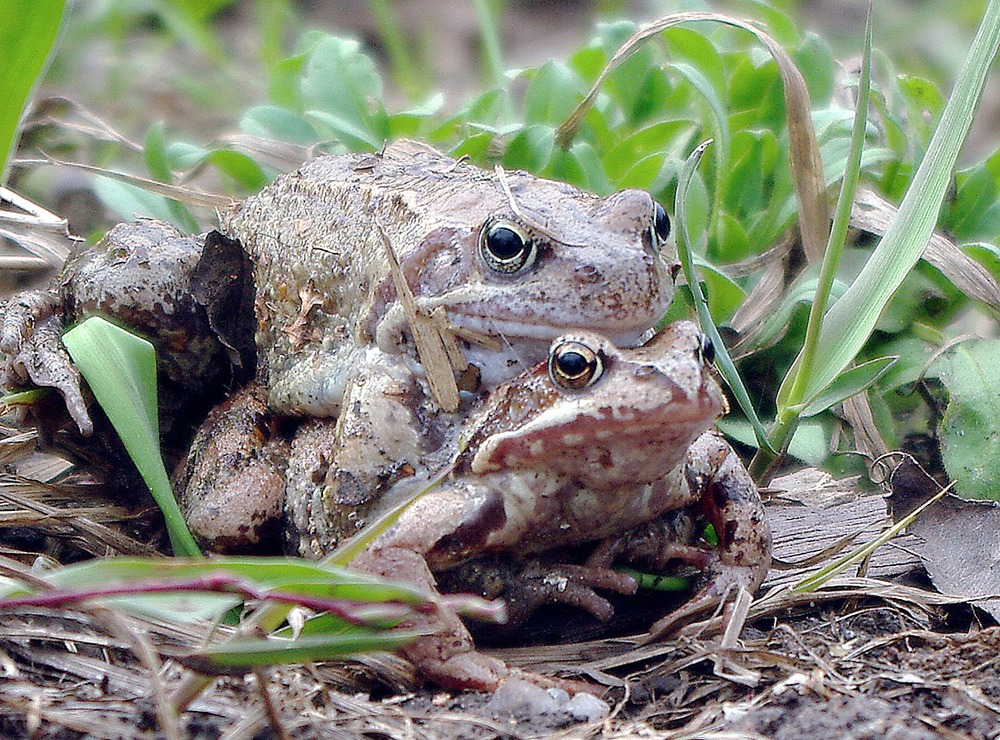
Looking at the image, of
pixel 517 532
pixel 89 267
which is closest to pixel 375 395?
pixel 517 532

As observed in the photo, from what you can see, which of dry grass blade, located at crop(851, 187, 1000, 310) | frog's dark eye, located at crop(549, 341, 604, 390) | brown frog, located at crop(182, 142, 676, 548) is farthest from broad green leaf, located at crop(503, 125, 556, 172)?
frog's dark eye, located at crop(549, 341, 604, 390)

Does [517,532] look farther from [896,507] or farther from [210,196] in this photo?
[210,196]

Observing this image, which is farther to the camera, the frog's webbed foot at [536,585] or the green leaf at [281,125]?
the green leaf at [281,125]

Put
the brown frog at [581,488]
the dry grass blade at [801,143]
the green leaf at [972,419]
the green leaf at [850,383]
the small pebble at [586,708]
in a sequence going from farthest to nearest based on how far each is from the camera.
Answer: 1. the dry grass blade at [801,143]
2. the green leaf at [972,419]
3. the green leaf at [850,383]
4. the brown frog at [581,488]
5. the small pebble at [586,708]

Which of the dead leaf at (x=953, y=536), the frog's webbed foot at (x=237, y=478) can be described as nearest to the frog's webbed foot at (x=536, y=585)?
the frog's webbed foot at (x=237, y=478)

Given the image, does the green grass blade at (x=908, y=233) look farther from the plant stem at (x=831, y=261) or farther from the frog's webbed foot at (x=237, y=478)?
the frog's webbed foot at (x=237, y=478)

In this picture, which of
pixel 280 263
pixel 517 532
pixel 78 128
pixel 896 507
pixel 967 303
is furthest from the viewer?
pixel 78 128

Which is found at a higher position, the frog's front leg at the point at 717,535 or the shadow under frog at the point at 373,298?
the shadow under frog at the point at 373,298
